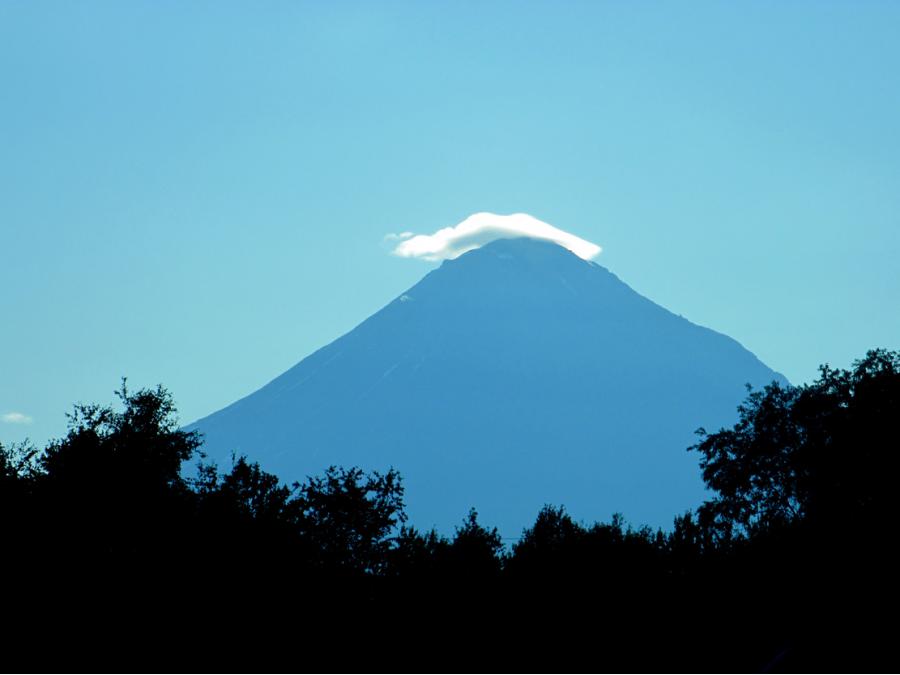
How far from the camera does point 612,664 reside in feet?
107

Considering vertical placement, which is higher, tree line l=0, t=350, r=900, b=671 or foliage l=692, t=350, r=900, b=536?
foliage l=692, t=350, r=900, b=536

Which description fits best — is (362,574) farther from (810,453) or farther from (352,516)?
(810,453)

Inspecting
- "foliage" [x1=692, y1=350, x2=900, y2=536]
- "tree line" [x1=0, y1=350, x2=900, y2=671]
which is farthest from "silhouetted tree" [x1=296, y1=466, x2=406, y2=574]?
"foliage" [x1=692, y1=350, x2=900, y2=536]

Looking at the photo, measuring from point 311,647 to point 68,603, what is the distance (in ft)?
23.9

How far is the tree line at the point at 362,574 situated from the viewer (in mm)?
27562

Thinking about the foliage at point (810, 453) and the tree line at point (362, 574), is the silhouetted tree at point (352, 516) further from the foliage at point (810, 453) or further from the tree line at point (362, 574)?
the foliage at point (810, 453)

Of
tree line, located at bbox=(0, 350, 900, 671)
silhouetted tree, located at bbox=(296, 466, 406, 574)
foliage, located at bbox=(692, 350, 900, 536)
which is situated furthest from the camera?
foliage, located at bbox=(692, 350, 900, 536)

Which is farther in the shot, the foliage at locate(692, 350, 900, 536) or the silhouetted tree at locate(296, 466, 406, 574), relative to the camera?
the foliage at locate(692, 350, 900, 536)

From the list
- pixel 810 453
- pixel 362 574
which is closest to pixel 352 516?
pixel 362 574

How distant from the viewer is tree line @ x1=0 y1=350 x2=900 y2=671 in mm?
27562

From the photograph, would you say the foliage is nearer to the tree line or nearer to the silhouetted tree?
the tree line

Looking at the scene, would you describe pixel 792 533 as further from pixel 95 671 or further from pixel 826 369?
pixel 95 671

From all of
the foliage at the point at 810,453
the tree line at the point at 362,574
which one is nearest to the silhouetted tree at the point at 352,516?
the tree line at the point at 362,574

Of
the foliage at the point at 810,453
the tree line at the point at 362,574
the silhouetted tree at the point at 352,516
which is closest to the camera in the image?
the tree line at the point at 362,574
